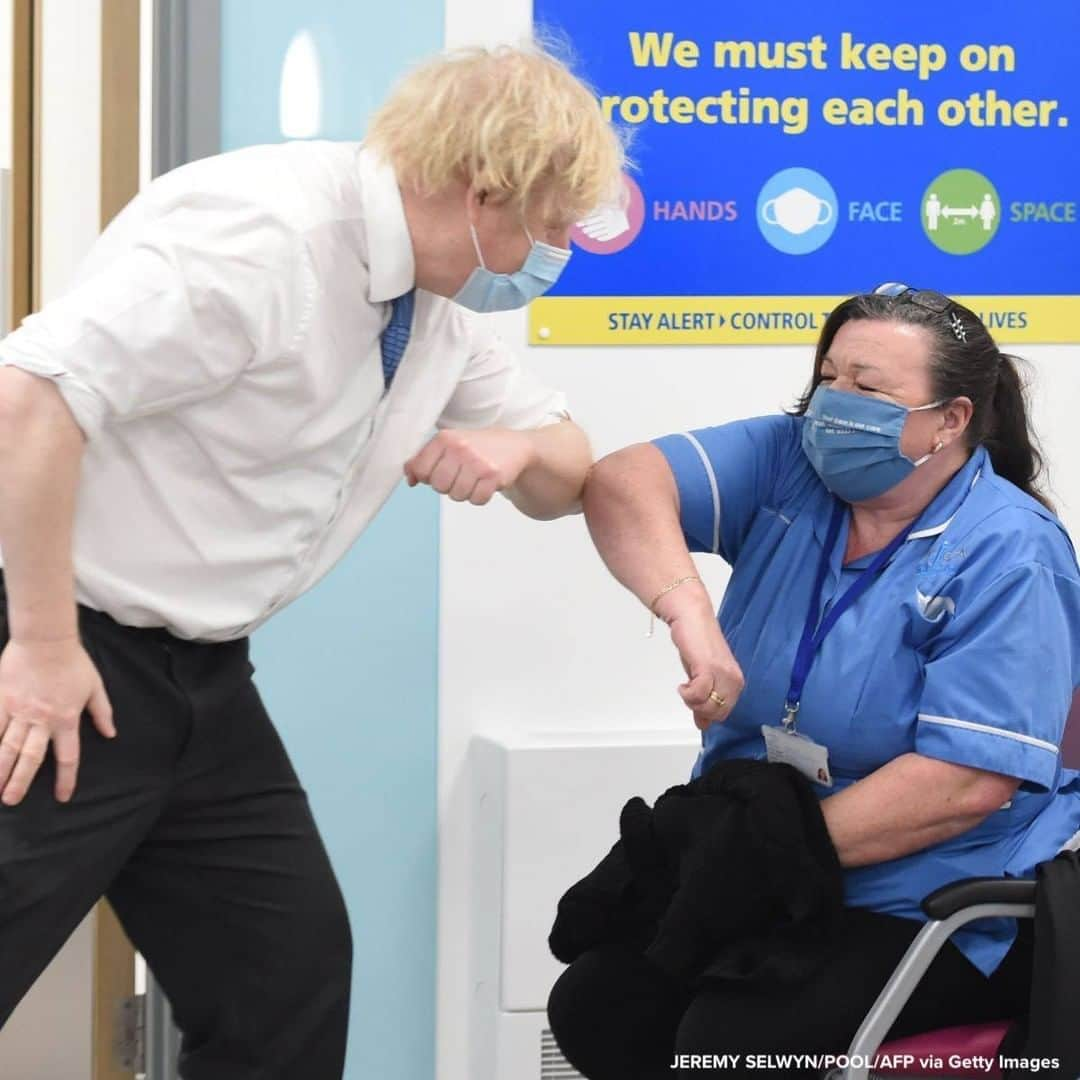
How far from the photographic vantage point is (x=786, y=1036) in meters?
1.92

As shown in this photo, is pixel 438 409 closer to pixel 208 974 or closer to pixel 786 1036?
pixel 208 974

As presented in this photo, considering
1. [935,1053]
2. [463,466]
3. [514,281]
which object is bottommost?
[935,1053]

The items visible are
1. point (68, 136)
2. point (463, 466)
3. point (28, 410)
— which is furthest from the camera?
point (68, 136)

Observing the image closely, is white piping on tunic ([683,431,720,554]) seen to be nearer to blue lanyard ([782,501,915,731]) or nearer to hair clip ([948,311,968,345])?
blue lanyard ([782,501,915,731])

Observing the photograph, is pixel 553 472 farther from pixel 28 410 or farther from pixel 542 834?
pixel 542 834

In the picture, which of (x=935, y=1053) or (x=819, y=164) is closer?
(x=935, y=1053)

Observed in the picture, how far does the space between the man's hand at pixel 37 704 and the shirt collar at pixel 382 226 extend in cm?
50

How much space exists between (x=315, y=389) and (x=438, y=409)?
0.26 meters

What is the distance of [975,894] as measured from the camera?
1.85 metres

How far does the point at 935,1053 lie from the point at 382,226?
1136 millimetres

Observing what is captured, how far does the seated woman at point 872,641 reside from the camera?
1.93 m

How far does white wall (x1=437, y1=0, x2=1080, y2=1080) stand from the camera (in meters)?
2.85

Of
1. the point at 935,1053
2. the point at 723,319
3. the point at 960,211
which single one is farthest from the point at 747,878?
the point at 960,211

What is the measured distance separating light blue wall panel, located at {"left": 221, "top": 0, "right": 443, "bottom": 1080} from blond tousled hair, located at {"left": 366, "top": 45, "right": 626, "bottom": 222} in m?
1.02
